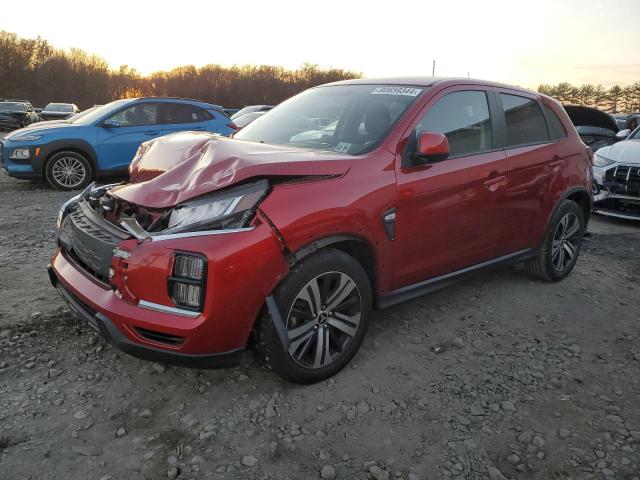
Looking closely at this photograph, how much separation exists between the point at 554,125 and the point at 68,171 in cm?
740

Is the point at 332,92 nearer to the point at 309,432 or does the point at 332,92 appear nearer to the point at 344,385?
the point at 344,385

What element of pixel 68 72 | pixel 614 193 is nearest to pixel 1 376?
pixel 614 193

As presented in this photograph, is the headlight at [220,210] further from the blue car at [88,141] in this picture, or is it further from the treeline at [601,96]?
the treeline at [601,96]

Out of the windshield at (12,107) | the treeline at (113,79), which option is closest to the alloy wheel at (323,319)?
the windshield at (12,107)

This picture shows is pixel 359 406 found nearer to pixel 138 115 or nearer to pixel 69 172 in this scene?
pixel 69 172

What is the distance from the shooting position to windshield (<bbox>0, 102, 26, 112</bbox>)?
2205 centimetres

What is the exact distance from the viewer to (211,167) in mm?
2607

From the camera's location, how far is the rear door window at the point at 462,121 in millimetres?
3350

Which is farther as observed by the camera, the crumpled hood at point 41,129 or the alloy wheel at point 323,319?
the crumpled hood at point 41,129

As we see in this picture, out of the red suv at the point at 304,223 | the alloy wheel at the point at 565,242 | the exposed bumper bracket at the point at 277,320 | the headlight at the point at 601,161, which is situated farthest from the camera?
the headlight at the point at 601,161

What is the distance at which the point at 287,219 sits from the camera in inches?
97.4

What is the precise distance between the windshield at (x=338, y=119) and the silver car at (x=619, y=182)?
188 inches

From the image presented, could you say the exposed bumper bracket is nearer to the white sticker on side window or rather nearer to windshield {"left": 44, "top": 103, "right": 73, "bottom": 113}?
the white sticker on side window

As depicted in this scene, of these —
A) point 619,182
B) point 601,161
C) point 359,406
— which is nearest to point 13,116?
point 601,161
